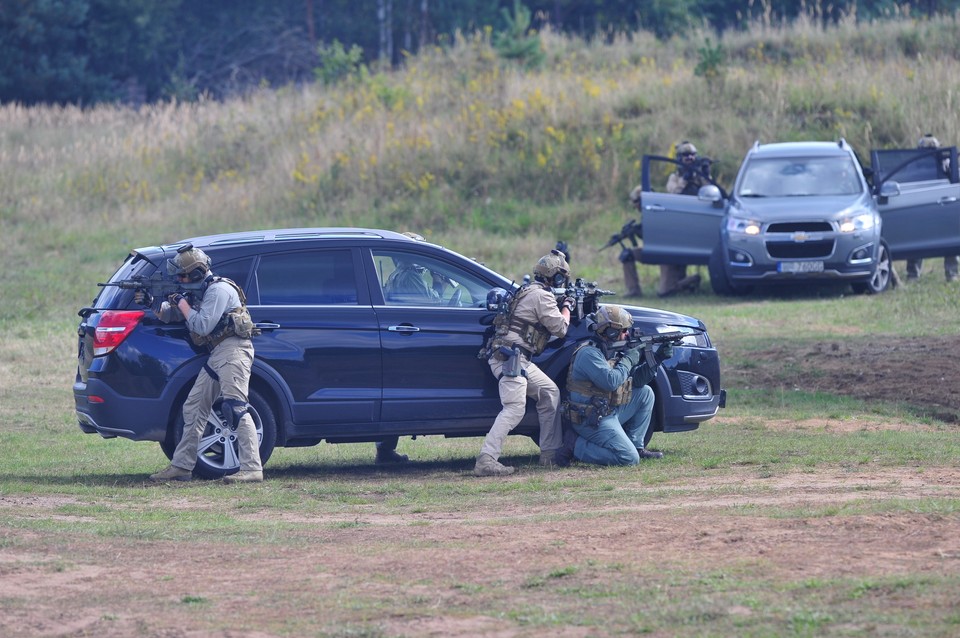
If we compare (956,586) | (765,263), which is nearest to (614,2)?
(765,263)

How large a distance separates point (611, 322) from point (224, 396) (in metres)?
2.66

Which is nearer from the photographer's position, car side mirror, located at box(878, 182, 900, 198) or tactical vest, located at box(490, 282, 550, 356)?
tactical vest, located at box(490, 282, 550, 356)

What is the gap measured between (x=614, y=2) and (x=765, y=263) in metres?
31.6

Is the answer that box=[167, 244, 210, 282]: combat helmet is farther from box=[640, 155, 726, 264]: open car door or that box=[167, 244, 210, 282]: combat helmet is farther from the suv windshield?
the suv windshield

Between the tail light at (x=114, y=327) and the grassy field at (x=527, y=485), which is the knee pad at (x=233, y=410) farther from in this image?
the tail light at (x=114, y=327)

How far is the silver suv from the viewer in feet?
59.8

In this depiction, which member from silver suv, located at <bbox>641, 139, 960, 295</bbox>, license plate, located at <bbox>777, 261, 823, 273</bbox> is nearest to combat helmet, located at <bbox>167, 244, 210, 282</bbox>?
silver suv, located at <bbox>641, 139, 960, 295</bbox>

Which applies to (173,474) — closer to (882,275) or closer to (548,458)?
(548,458)

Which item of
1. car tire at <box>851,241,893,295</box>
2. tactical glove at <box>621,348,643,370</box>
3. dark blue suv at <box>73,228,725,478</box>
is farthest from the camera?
car tire at <box>851,241,893,295</box>

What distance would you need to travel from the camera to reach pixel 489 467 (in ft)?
32.1

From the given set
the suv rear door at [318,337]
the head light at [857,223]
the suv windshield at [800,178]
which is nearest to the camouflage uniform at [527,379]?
the suv rear door at [318,337]

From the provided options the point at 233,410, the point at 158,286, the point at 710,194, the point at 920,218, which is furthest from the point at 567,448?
the point at 920,218

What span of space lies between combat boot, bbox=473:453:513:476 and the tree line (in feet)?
108

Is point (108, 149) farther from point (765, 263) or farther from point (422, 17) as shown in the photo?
point (422, 17)
